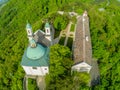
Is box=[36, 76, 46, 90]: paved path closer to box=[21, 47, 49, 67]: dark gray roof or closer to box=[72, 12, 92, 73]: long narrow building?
box=[21, 47, 49, 67]: dark gray roof

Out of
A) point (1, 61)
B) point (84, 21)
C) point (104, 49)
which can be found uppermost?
point (84, 21)

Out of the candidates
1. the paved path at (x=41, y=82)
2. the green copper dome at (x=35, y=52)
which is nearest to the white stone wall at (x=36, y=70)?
the paved path at (x=41, y=82)

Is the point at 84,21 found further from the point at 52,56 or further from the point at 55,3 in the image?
the point at 55,3

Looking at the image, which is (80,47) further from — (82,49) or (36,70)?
(36,70)

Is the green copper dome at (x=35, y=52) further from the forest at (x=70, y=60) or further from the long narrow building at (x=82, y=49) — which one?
the long narrow building at (x=82, y=49)

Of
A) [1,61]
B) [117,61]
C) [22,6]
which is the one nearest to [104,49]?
[117,61]

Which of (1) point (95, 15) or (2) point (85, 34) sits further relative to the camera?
(1) point (95, 15)

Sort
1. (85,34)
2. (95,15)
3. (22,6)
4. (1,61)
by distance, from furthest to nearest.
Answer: (22,6)
(95,15)
(1,61)
(85,34)
